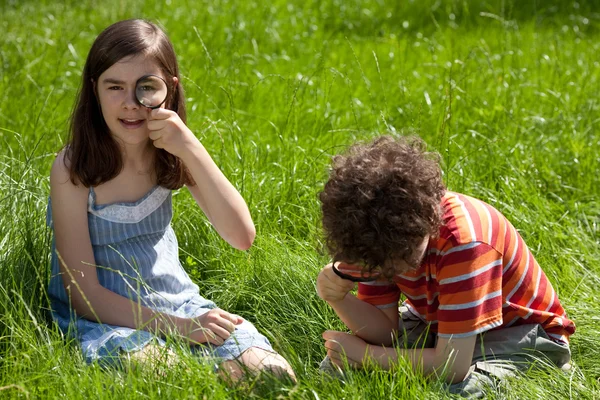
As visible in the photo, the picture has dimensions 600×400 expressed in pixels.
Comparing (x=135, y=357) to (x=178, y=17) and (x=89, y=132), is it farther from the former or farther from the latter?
(x=178, y=17)

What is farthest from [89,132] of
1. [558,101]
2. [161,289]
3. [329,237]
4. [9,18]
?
[9,18]

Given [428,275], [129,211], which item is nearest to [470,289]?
[428,275]

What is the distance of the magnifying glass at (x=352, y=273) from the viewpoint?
7.76 ft

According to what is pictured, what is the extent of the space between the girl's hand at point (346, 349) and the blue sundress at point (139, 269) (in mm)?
224

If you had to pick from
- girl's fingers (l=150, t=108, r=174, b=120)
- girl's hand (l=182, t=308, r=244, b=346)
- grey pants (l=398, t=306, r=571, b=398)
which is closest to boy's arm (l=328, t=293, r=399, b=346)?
grey pants (l=398, t=306, r=571, b=398)

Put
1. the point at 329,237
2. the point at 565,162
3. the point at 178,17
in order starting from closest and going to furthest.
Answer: the point at 329,237 → the point at 565,162 → the point at 178,17

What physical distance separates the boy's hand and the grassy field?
0.68 ft

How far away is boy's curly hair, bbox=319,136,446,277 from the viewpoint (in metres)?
2.21

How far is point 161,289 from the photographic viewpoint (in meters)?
2.85

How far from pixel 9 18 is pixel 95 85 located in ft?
13.8

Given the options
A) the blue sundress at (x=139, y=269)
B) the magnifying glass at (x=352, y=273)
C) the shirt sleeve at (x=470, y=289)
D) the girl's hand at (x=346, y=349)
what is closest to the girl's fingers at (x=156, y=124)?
the blue sundress at (x=139, y=269)

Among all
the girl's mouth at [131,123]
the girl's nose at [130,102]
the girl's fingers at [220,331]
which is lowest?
the girl's fingers at [220,331]

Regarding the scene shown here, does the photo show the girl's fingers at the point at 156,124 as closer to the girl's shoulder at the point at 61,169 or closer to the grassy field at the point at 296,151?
the girl's shoulder at the point at 61,169

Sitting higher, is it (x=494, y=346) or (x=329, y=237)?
(x=329, y=237)
